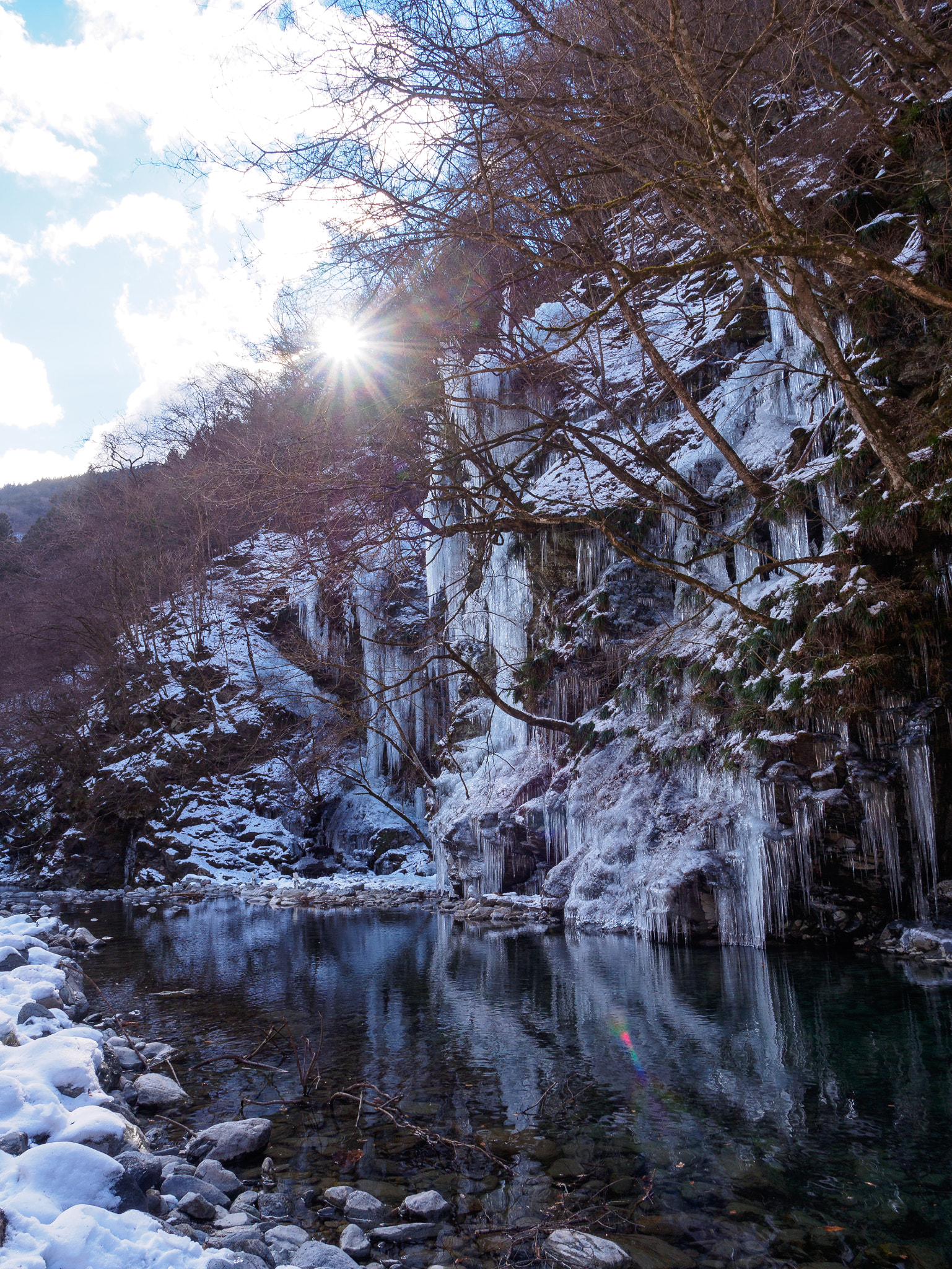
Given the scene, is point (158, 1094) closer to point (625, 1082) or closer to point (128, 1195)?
point (128, 1195)

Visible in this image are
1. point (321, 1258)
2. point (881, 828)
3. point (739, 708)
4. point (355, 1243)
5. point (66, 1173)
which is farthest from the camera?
point (739, 708)

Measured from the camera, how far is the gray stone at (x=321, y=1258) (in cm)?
242

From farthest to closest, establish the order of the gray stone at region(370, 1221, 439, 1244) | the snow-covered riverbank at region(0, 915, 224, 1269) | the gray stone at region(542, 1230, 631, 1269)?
the gray stone at region(370, 1221, 439, 1244) → the gray stone at region(542, 1230, 631, 1269) → the snow-covered riverbank at region(0, 915, 224, 1269)

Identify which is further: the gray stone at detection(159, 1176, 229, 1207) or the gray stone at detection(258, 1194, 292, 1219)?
the gray stone at detection(258, 1194, 292, 1219)

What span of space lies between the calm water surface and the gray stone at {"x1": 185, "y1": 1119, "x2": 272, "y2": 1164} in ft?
0.42

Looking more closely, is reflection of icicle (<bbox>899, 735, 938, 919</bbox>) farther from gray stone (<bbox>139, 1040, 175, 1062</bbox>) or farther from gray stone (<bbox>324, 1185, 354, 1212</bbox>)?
gray stone (<bbox>139, 1040, 175, 1062</bbox>)

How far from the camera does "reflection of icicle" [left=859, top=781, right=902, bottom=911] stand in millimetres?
7230

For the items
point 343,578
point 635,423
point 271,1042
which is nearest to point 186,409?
point 635,423

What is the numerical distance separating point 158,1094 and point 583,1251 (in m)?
2.61

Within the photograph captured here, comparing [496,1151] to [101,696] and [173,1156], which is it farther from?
[101,696]

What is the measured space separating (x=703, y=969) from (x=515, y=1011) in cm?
225

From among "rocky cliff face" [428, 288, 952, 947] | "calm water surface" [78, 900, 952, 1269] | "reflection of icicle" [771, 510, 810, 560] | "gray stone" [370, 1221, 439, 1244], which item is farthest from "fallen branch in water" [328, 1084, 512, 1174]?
"reflection of icicle" [771, 510, 810, 560]

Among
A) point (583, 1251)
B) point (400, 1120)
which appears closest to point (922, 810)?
point (400, 1120)

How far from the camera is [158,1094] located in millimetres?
4098
